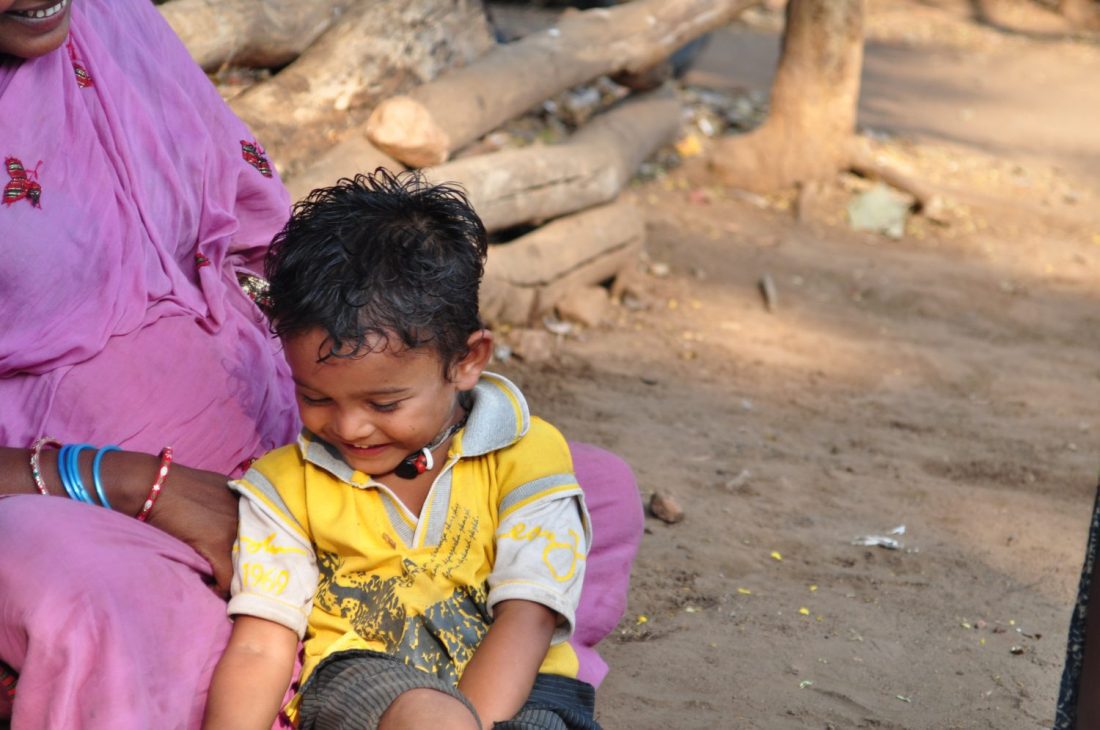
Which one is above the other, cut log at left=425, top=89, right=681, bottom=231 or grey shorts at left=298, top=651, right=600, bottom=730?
grey shorts at left=298, top=651, right=600, bottom=730

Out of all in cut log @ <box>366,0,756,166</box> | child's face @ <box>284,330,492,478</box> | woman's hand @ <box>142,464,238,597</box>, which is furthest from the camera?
cut log @ <box>366,0,756,166</box>

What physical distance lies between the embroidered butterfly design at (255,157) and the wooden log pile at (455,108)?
1.34m

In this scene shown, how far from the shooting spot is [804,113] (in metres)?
7.58

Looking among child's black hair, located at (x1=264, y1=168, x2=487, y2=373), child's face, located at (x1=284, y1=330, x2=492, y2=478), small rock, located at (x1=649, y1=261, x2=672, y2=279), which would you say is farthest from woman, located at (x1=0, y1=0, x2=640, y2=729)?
small rock, located at (x1=649, y1=261, x2=672, y2=279)

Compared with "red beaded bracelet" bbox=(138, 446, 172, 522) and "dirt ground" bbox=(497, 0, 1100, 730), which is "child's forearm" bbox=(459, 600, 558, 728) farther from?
"dirt ground" bbox=(497, 0, 1100, 730)

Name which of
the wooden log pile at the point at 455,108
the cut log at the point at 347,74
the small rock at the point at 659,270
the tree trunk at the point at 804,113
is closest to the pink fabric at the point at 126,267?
the wooden log pile at the point at 455,108

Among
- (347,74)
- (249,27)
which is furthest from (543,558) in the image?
(347,74)

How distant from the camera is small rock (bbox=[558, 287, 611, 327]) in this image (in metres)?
5.57

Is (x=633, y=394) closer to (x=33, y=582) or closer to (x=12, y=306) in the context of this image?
(x=12, y=306)

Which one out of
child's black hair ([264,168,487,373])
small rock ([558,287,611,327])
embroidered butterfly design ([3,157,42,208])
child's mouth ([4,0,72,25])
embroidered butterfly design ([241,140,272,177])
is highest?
child's mouth ([4,0,72,25])

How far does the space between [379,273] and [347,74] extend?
304 cm

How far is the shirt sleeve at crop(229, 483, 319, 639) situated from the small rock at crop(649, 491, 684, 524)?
5.72 ft

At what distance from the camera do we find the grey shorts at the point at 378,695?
1990 mm

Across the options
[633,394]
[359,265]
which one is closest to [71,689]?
[359,265]
